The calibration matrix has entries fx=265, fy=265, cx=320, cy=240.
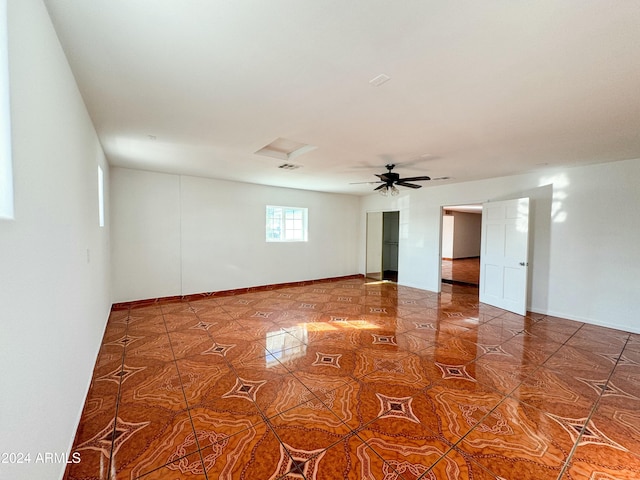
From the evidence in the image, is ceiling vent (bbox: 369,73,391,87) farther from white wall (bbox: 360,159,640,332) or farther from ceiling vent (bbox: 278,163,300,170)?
white wall (bbox: 360,159,640,332)

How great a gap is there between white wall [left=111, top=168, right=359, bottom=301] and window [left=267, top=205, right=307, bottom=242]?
7.1 inches

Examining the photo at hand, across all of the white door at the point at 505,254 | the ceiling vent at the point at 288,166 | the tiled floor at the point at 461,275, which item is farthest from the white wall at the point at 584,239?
the ceiling vent at the point at 288,166

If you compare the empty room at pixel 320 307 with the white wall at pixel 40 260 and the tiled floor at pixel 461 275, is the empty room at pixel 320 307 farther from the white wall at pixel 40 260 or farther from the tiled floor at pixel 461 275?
the tiled floor at pixel 461 275

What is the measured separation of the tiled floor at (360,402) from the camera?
1.62 meters

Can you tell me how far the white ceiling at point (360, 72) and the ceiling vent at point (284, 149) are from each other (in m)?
0.28

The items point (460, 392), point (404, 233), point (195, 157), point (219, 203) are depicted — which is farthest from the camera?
point (404, 233)

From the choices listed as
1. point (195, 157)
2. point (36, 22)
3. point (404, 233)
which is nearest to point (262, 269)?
point (195, 157)

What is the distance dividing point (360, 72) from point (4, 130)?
1.86 meters

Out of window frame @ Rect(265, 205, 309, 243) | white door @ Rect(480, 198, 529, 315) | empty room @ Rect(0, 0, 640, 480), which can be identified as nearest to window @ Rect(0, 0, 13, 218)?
empty room @ Rect(0, 0, 640, 480)

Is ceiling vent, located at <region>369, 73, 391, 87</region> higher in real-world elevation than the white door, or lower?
higher

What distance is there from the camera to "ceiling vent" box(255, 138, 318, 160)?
3.64 metres

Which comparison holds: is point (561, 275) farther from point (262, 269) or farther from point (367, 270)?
point (262, 269)

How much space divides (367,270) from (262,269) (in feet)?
11.0

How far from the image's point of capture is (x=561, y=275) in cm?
450
